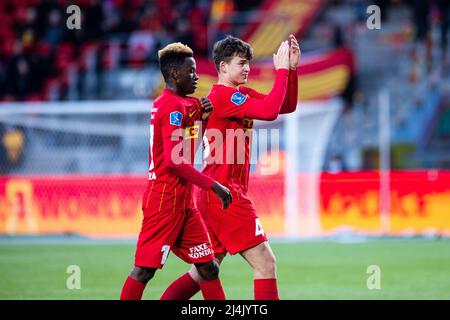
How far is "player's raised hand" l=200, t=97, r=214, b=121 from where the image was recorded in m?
7.21

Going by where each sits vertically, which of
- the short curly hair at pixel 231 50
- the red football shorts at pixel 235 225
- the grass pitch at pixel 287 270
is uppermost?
the short curly hair at pixel 231 50

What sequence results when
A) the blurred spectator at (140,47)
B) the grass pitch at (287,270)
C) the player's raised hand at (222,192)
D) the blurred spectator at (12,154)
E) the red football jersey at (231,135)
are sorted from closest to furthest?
the player's raised hand at (222,192)
the red football jersey at (231,135)
the grass pitch at (287,270)
the blurred spectator at (12,154)
the blurred spectator at (140,47)

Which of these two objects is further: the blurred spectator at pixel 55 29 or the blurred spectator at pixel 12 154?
the blurred spectator at pixel 55 29

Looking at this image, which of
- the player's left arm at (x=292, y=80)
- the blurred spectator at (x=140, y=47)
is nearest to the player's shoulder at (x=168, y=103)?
the player's left arm at (x=292, y=80)

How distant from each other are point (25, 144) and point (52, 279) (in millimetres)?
7929

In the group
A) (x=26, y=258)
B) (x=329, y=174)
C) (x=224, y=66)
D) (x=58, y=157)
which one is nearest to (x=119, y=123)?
(x=58, y=157)

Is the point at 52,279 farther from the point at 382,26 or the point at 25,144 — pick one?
the point at 382,26

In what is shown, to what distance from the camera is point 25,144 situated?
62.3 feet

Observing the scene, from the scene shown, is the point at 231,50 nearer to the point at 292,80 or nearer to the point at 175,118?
the point at 292,80

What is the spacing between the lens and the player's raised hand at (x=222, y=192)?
6883mm

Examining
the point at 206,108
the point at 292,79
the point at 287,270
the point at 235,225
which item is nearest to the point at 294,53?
the point at 292,79

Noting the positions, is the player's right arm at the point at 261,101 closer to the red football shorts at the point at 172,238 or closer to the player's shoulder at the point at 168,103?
the player's shoulder at the point at 168,103

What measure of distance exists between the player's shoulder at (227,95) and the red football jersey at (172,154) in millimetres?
210

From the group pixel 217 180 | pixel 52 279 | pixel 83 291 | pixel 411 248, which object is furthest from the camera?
pixel 411 248
